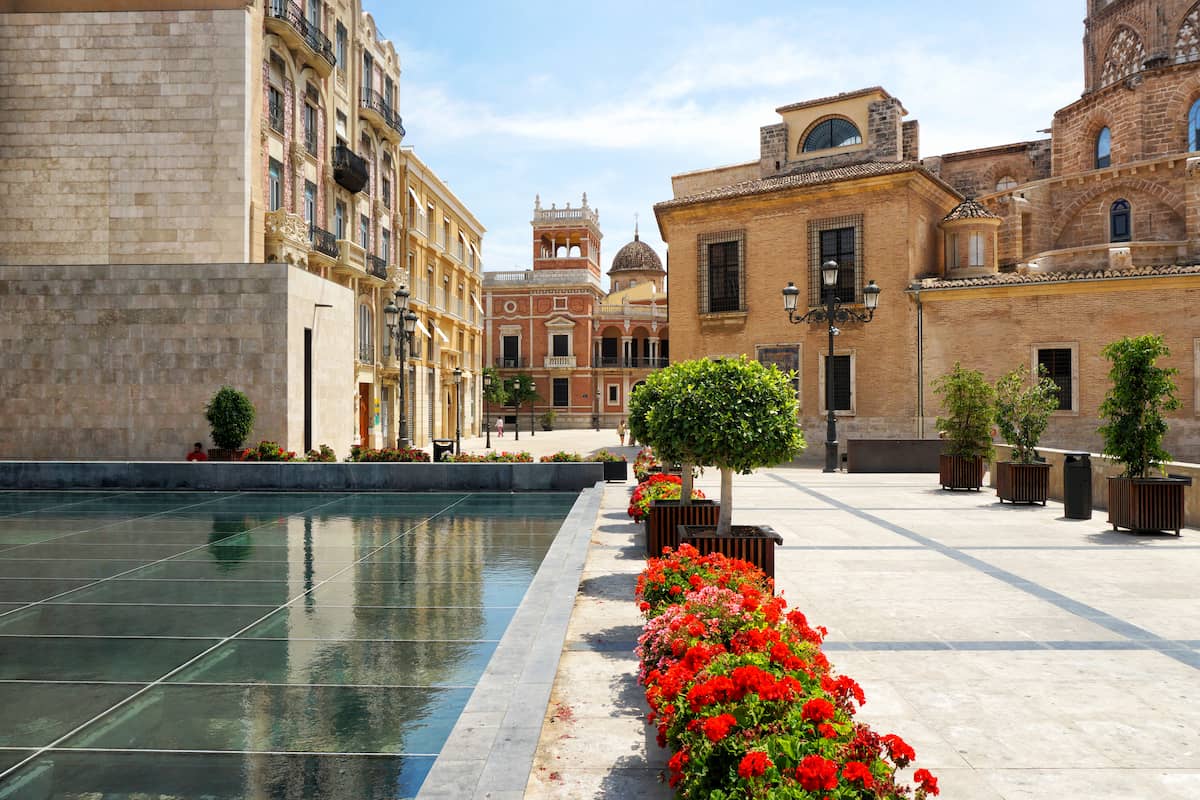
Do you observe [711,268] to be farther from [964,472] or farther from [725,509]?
[725,509]

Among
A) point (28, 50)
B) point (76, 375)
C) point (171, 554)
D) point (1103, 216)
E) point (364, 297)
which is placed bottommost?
point (171, 554)

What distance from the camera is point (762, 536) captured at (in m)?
7.38

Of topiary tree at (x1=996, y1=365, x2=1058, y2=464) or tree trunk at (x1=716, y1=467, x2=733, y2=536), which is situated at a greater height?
topiary tree at (x1=996, y1=365, x2=1058, y2=464)

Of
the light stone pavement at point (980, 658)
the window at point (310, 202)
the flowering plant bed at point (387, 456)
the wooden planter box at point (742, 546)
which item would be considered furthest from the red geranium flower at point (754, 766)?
the window at point (310, 202)

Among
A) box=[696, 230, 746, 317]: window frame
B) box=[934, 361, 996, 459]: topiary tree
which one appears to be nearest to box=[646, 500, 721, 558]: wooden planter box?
box=[934, 361, 996, 459]: topiary tree

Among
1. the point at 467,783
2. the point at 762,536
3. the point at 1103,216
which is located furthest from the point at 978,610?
the point at 1103,216

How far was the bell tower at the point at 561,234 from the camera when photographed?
68875 millimetres

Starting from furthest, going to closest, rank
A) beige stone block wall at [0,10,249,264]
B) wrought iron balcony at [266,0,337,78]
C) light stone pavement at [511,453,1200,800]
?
1. wrought iron balcony at [266,0,337,78]
2. beige stone block wall at [0,10,249,264]
3. light stone pavement at [511,453,1200,800]

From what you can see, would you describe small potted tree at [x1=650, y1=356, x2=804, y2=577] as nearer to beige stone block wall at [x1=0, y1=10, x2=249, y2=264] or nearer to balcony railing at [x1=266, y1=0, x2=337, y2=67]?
beige stone block wall at [x1=0, y1=10, x2=249, y2=264]

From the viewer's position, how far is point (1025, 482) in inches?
579

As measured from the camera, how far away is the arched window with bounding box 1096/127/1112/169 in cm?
3591

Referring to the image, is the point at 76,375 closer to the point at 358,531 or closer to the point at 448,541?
the point at 358,531

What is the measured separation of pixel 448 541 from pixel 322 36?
2270 centimetres

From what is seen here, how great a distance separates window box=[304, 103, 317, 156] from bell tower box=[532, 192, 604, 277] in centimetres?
4005
